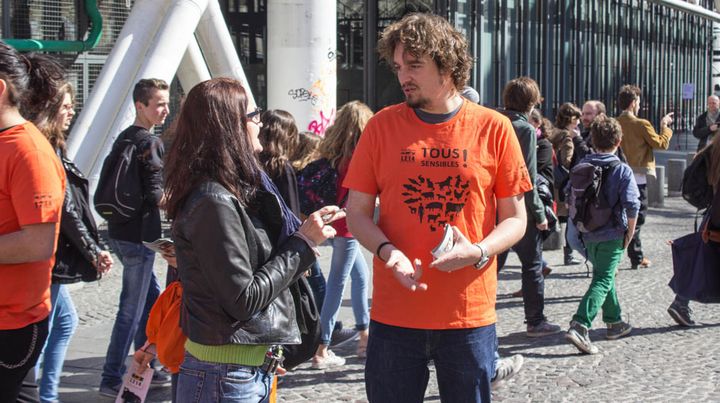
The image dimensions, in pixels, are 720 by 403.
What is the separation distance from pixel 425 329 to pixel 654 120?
116 ft

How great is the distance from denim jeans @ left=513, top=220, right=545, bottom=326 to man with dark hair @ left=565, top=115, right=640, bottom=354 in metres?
0.35

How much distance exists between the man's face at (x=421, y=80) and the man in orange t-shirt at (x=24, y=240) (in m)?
1.25

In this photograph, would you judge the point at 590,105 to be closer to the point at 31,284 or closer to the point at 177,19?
the point at 177,19

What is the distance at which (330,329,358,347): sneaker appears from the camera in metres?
6.72

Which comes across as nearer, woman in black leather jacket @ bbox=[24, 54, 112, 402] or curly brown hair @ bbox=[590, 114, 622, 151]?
woman in black leather jacket @ bbox=[24, 54, 112, 402]

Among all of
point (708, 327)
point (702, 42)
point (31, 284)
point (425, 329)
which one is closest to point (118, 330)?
point (31, 284)

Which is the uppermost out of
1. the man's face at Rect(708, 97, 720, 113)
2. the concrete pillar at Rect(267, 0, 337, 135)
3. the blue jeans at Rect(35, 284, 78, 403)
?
the concrete pillar at Rect(267, 0, 337, 135)

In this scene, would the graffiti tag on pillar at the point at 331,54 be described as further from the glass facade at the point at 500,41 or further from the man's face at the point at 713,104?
the man's face at the point at 713,104

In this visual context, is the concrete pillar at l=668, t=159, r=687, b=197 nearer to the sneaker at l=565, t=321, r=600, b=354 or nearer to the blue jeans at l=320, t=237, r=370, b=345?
the sneaker at l=565, t=321, r=600, b=354

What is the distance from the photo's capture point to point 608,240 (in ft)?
22.7

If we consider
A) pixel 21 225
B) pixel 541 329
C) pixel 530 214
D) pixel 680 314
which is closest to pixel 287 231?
pixel 21 225

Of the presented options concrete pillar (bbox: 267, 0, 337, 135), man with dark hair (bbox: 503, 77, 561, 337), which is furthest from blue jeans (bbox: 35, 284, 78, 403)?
concrete pillar (bbox: 267, 0, 337, 135)

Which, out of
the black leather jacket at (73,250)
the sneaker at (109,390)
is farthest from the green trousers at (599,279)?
the black leather jacket at (73,250)

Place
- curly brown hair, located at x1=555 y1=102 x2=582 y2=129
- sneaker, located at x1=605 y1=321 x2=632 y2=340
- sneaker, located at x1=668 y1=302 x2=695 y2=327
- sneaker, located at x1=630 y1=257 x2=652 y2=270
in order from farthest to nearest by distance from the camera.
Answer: sneaker, located at x1=630 y1=257 x2=652 y2=270 → curly brown hair, located at x1=555 y1=102 x2=582 y2=129 → sneaker, located at x1=668 y1=302 x2=695 y2=327 → sneaker, located at x1=605 y1=321 x2=632 y2=340
